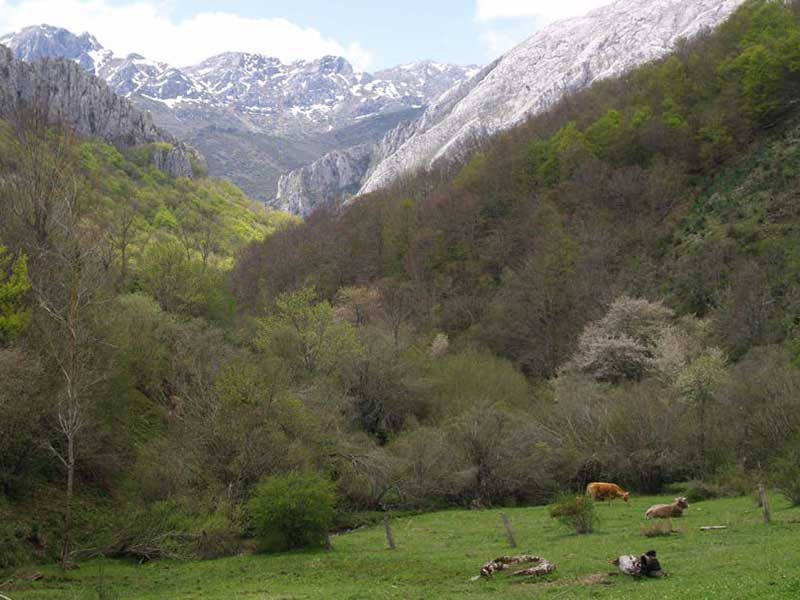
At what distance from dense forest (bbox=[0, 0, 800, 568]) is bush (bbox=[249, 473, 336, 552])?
1819 millimetres

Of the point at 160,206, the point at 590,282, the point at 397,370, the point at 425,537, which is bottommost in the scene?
the point at 425,537

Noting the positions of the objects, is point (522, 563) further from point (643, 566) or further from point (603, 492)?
point (603, 492)

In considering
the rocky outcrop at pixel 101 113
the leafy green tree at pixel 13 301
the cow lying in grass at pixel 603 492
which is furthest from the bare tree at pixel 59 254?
the rocky outcrop at pixel 101 113

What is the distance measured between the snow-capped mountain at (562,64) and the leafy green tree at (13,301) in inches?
4528

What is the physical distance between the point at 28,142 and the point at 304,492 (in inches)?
738

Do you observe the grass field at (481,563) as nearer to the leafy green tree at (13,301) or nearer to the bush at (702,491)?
the bush at (702,491)

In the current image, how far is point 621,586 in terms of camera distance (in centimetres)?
1368

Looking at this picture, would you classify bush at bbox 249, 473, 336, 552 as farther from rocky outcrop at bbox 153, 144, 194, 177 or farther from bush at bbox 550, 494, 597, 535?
rocky outcrop at bbox 153, 144, 194, 177

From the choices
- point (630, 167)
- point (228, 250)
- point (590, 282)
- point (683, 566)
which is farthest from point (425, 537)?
A: point (228, 250)

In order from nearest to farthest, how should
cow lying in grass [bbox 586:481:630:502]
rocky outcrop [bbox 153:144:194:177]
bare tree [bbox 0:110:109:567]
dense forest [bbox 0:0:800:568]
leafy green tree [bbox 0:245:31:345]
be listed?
bare tree [bbox 0:110:109:567]
leafy green tree [bbox 0:245:31:345]
dense forest [bbox 0:0:800:568]
cow lying in grass [bbox 586:481:630:502]
rocky outcrop [bbox 153:144:194:177]

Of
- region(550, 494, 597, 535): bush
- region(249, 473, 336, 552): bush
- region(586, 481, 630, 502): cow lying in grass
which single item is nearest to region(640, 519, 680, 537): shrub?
region(550, 494, 597, 535): bush

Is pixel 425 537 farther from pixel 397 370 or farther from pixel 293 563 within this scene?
pixel 397 370

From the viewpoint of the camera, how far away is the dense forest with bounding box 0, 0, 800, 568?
27.4 metres

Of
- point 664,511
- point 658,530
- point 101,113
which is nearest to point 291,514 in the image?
point 658,530
